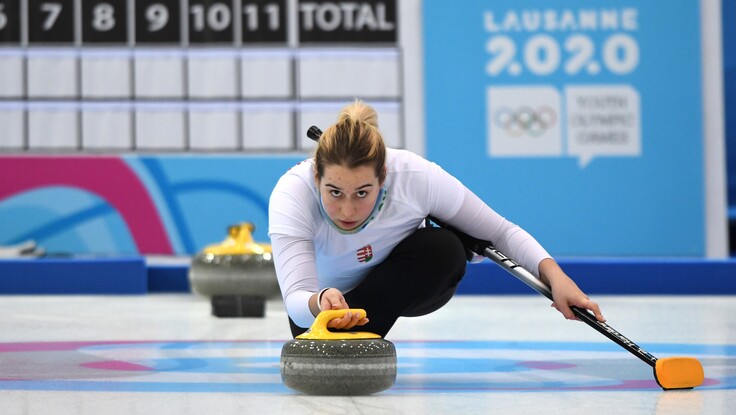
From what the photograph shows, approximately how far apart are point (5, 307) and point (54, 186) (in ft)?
9.18

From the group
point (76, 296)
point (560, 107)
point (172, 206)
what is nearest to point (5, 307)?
point (76, 296)

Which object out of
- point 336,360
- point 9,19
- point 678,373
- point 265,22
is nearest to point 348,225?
point 336,360

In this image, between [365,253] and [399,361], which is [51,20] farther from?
[365,253]

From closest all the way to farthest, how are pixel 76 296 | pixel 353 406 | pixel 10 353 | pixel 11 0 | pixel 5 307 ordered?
pixel 353 406 < pixel 10 353 < pixel 5 307 < pixel 76 296 < pixel 11 0

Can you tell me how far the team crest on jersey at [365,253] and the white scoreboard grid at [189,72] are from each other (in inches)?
214

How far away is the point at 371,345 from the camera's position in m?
2.49

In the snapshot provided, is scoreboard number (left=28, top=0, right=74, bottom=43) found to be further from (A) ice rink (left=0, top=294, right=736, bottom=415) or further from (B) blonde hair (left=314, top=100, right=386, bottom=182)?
(B) blonde hair (left=314, top=100, right=386, bottom=182)

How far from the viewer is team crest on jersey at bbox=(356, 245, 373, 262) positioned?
111 inches

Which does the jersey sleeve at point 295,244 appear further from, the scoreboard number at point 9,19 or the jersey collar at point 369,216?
the scoreboard number at point 9,19

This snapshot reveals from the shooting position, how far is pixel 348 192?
252 cm

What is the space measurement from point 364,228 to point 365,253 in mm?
102

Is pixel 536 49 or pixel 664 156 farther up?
pixel 536 49

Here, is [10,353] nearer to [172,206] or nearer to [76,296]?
[76,296]

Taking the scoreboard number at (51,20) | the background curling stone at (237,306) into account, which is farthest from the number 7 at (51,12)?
the background curling stone at (237,306)
